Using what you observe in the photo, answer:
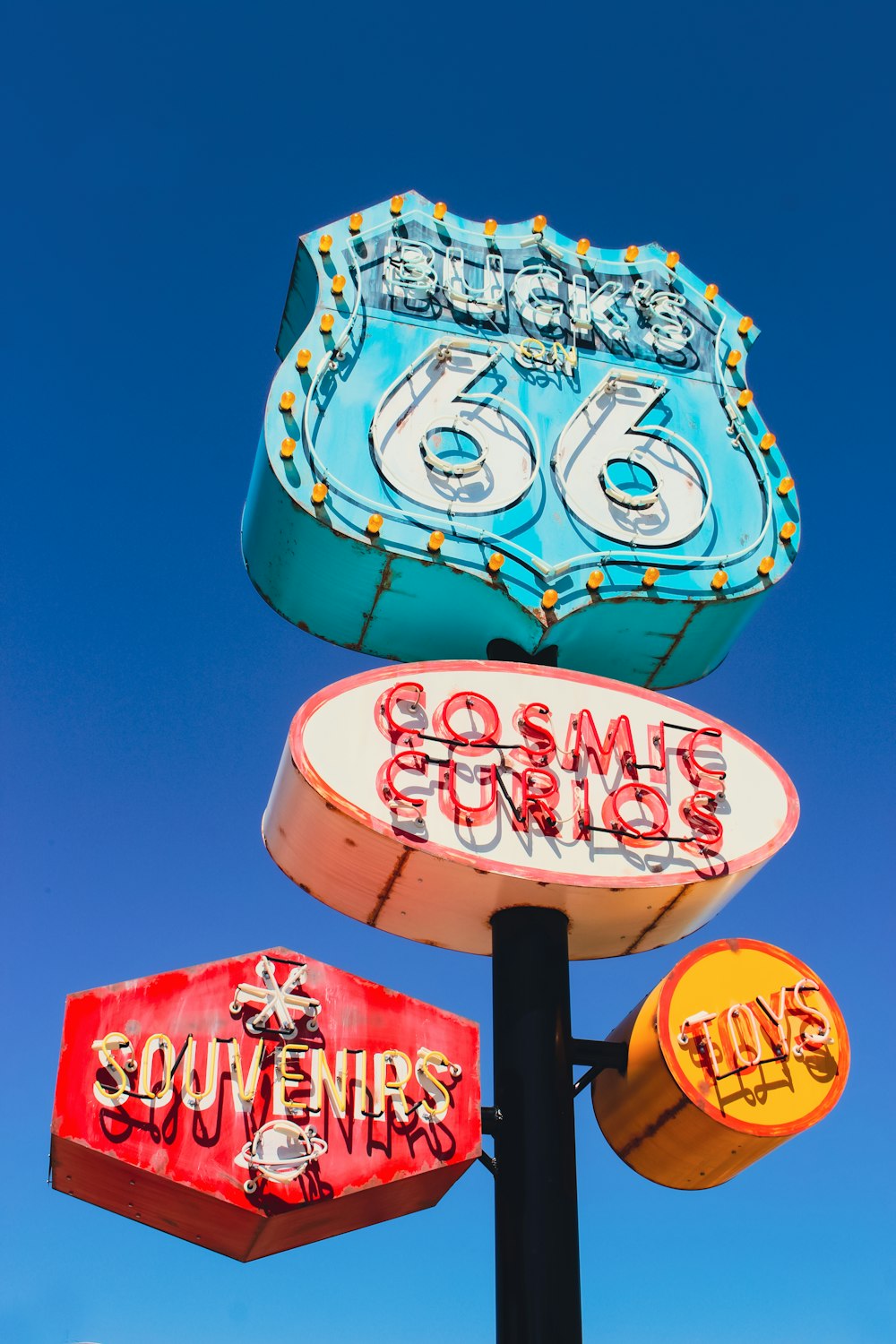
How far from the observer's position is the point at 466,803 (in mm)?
8969

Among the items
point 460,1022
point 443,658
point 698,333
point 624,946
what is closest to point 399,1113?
point 460,1022

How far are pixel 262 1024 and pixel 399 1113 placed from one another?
104 cm

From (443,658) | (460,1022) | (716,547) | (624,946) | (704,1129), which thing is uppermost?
(716,547)

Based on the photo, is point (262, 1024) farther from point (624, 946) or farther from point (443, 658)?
point (443, 658)

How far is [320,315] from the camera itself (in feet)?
37.9

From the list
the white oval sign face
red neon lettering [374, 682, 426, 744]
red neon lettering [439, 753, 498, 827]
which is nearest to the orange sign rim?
the white oval sign face

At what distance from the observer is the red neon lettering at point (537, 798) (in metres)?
9.05

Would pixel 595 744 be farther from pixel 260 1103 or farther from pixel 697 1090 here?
pixel 260 1103

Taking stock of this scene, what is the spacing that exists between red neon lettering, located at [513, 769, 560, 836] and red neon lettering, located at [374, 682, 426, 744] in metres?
0.83

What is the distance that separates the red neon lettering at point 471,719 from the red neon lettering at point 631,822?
3.20 feet

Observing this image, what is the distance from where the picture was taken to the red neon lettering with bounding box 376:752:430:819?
8.70 metres

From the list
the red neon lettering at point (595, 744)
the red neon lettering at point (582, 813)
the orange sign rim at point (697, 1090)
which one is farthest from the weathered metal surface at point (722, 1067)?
the red neon lettering at point (595, 744)

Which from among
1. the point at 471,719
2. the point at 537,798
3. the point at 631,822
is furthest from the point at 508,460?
the point at 631,822

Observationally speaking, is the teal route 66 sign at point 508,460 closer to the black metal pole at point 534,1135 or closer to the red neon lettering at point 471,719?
the red neon lettering at point 471,719
